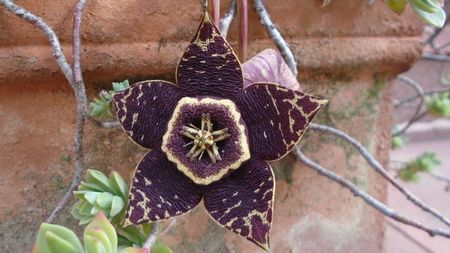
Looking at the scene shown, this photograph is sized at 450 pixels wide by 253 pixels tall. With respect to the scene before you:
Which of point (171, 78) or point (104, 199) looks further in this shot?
point (171, 78)

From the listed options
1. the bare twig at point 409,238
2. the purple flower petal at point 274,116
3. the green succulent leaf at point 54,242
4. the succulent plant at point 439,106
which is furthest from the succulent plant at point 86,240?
the bare twig at point 409,238

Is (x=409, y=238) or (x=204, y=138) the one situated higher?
(x=204, y=138)

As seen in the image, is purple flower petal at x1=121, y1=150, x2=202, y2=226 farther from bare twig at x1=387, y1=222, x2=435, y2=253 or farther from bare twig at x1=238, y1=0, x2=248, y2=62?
bare twig at x1=387, y1=222, x2=435, y2=253

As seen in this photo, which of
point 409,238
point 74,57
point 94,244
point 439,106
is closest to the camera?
point 94,244

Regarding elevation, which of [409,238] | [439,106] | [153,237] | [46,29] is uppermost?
[46,29]

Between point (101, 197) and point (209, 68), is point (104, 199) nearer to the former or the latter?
point (101, 197)

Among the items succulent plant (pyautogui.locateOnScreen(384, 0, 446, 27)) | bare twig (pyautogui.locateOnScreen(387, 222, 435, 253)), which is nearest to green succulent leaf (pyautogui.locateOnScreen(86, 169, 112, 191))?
succulent plant (pyautogui.locateOnScreen(384, 0, 446, 27))

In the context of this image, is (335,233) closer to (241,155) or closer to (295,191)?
(295,191)

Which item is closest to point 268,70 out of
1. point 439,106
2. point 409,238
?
point 439,106
